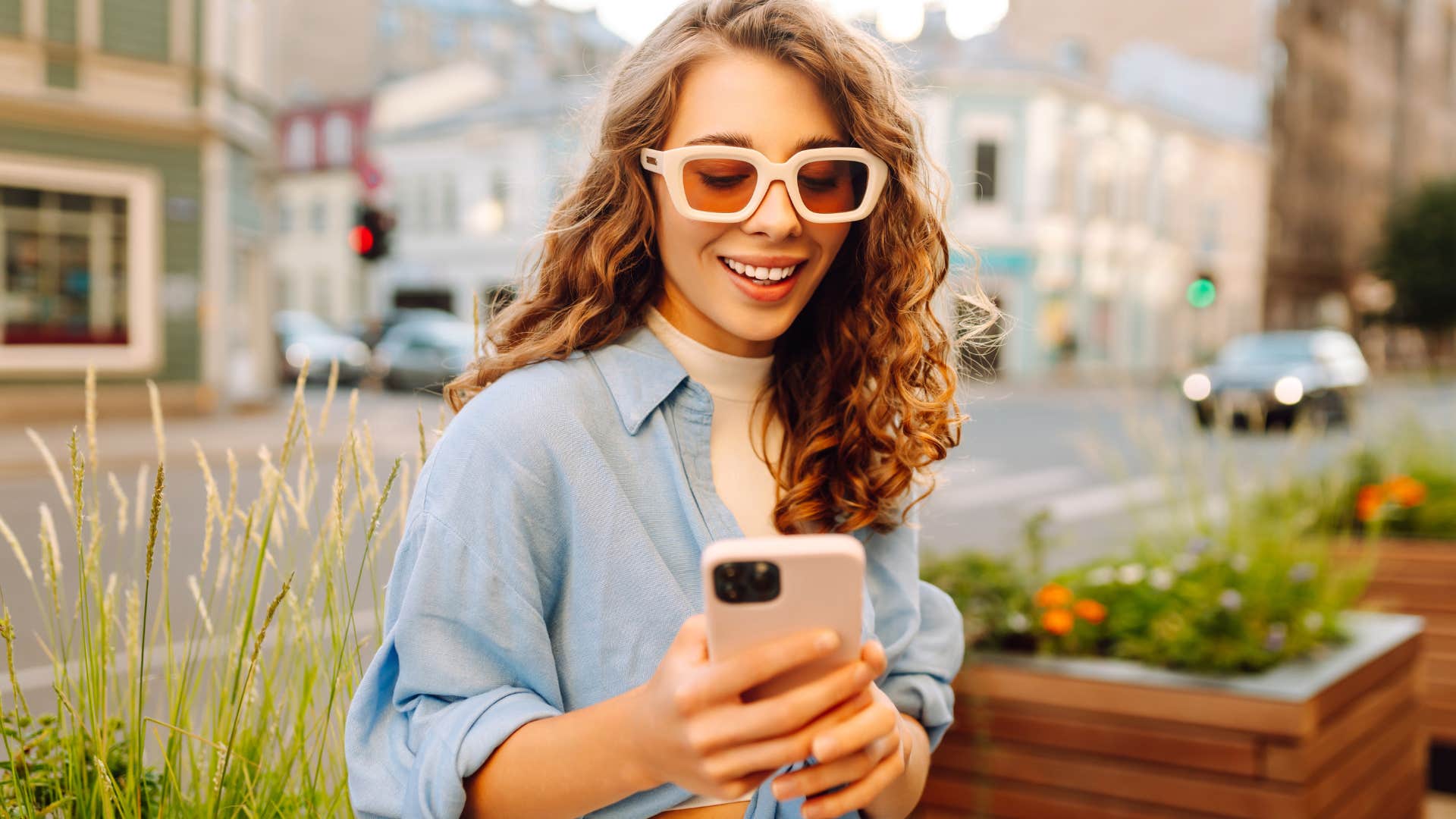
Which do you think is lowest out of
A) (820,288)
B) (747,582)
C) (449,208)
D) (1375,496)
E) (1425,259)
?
(1375,496)

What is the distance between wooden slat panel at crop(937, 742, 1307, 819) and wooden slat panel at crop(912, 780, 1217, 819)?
0.05 feet

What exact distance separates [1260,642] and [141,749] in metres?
2.29

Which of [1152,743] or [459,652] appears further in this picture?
[1152,743]

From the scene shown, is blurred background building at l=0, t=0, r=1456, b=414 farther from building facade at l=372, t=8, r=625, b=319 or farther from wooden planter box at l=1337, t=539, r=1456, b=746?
wooden planter box at l=1337, t=539, r=1456, b=746

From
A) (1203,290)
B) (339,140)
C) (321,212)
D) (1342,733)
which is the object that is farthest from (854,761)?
(339,140)

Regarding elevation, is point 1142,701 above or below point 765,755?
below

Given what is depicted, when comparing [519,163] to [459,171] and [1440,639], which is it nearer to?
[459,171]

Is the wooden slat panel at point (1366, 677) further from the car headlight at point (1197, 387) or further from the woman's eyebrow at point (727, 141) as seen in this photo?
the car headlight at point (1197, 387)

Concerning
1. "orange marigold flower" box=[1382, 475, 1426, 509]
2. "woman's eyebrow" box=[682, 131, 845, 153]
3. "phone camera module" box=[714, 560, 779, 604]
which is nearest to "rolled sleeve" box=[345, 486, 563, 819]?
"phone camera module" box=[714, 560, 779, 604]

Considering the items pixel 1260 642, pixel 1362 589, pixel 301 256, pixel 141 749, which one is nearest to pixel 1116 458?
pixel 1362 589

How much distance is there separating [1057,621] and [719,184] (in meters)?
1.85

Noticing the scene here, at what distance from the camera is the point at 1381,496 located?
182 inches

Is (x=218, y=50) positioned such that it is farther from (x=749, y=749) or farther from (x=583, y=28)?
(x=583, y=28)

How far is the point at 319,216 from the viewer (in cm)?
4212
